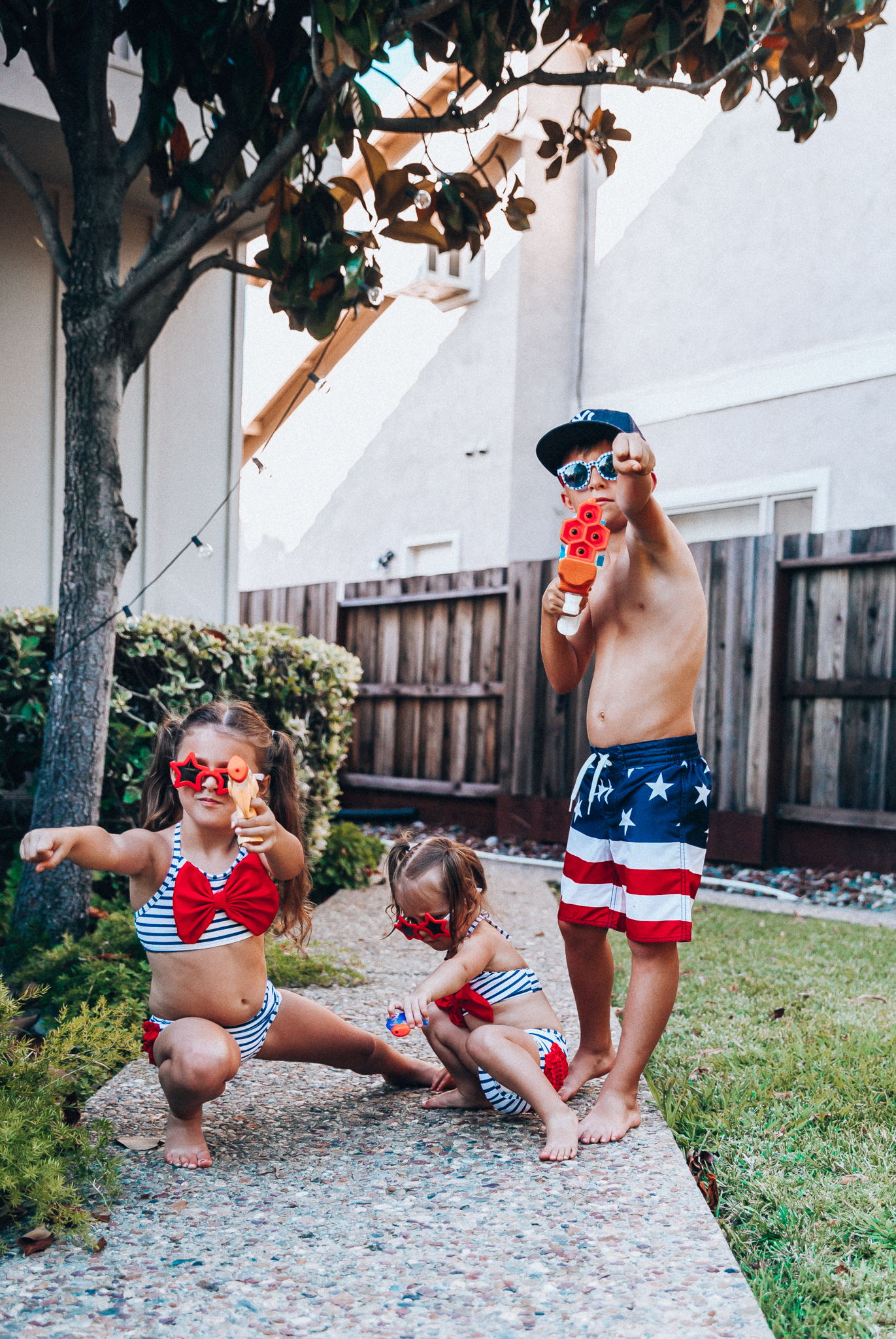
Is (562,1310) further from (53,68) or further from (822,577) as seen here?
(822,577)

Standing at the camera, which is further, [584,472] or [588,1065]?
[588,1065]

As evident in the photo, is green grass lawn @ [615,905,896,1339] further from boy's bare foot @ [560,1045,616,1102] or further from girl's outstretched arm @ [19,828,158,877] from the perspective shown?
girl's outstretched arm @ [19,828,158,877]

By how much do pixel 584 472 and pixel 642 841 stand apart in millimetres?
924

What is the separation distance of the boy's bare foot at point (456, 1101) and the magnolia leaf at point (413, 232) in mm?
2750

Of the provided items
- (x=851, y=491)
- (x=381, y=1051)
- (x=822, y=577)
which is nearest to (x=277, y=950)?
(x=381, y=1051)

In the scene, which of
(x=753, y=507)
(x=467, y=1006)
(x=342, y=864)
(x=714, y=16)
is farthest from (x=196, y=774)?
(x=753, y=507)

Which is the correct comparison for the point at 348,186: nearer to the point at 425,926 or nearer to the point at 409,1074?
the point at 425,926

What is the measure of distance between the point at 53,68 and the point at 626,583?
2898 millimetres

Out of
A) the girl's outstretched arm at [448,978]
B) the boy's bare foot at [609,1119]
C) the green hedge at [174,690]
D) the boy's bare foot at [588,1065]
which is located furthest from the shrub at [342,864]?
the boy's bare foot at [609,1119]

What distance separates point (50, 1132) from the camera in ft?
6.73

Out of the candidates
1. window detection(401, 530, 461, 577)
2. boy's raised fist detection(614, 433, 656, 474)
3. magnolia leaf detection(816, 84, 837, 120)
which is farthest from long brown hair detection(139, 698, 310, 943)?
window detection(401, 530, 461, 577)

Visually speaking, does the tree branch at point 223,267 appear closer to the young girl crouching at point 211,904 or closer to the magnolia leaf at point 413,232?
the magnolia leaf at point 413,232

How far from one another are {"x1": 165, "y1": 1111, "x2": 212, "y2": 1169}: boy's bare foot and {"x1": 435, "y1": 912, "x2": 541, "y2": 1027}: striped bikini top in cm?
62

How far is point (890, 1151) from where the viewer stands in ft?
8.16
